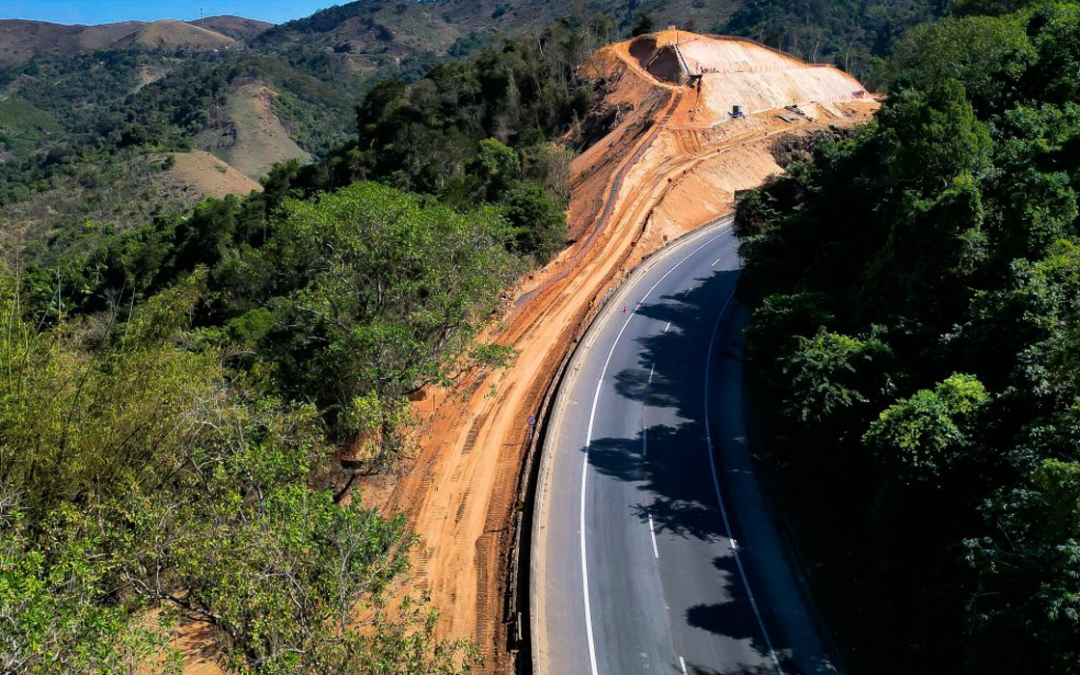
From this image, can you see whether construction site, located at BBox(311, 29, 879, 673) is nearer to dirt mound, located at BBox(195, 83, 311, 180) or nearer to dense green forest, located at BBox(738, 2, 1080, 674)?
dense green forest, located at BBox(738, 2, 1080, 674)

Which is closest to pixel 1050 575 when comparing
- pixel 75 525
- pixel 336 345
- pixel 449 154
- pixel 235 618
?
pixel 235 618

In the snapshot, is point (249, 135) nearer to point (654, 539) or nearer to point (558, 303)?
point (558, 303)

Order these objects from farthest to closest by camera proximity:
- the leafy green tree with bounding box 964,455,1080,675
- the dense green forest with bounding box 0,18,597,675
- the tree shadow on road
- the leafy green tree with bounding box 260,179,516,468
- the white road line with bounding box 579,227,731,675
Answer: the leafy green tree with bounding box 260,179,516,468 < the tree shadow on road < the white road line with bounding box 579,227,731,675 < the leafy green tree with bounding box 964,455,1080,675 < the dense green forest with bounding box 0,18,597,675

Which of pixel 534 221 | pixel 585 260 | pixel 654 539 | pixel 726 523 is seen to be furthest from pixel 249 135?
pixel 726 523

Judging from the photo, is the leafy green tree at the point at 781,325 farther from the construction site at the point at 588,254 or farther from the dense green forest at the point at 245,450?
the dense green forest at the point at 245,450

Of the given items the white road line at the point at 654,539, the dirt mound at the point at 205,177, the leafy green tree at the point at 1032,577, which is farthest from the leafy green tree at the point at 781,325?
the dirt mound at the point at 205,177

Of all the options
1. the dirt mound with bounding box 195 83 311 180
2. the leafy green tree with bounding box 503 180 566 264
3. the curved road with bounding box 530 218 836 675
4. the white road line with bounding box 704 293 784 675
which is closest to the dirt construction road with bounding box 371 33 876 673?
the leafy green tree with bounding box 503 180 566 264
